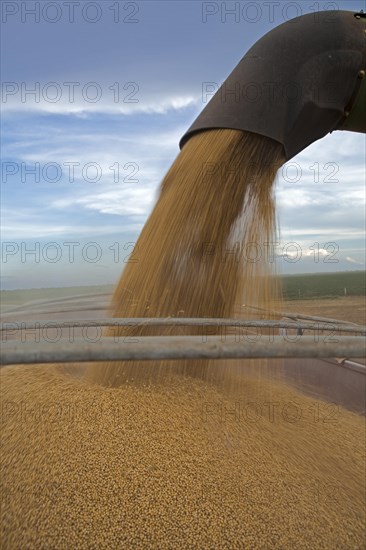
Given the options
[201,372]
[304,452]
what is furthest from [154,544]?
[201,372]

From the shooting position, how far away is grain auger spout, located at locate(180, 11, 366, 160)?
198 centimetres

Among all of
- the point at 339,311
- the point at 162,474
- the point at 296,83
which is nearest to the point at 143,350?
the point at 162,474

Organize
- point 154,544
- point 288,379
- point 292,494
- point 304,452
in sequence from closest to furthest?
point 154,544 < point 292,494 < point 304,452 < point 288,379

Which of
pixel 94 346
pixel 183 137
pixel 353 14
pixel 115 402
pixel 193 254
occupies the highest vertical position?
pixel 353 14

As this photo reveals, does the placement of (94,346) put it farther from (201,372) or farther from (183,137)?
(183,137)

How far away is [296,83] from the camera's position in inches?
78.8

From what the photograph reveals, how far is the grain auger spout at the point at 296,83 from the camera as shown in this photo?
198cm

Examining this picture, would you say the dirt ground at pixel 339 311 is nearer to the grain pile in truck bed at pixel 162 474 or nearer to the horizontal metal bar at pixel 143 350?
the grain pile in truck bed at pixel 162 474

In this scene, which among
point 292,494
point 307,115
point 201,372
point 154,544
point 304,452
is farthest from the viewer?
point 307,115

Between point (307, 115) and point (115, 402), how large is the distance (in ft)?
4.94

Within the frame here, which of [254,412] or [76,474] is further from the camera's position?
[254,412]

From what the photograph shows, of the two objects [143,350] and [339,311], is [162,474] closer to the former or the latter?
[143,350]

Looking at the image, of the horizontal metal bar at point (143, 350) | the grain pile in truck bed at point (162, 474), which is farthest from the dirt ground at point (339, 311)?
the horizontal metal bar at point (143, 350)

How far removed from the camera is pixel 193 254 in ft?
6.47
